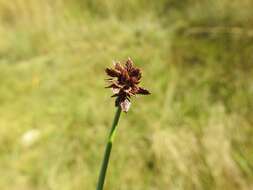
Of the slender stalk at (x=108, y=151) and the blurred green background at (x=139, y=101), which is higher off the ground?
the blurred green background at (x=139, y=101)

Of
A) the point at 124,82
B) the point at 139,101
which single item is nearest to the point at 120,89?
the point at 124,82

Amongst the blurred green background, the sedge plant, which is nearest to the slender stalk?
the sedge plant

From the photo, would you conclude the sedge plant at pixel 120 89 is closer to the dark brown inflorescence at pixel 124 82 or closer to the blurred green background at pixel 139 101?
the dark brown inflorescence at pixel 124 82

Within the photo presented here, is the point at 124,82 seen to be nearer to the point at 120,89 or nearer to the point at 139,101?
the point at 120,89

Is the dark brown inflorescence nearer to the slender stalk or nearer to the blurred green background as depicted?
the slender stalk

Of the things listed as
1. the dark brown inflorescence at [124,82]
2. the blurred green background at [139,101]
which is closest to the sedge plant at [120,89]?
the dark brown inflorescence at [124,82]

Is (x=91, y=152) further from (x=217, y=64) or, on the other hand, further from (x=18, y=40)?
(x=18, y=40)

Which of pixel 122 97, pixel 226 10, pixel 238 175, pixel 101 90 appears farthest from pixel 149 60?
pixel 122 97
